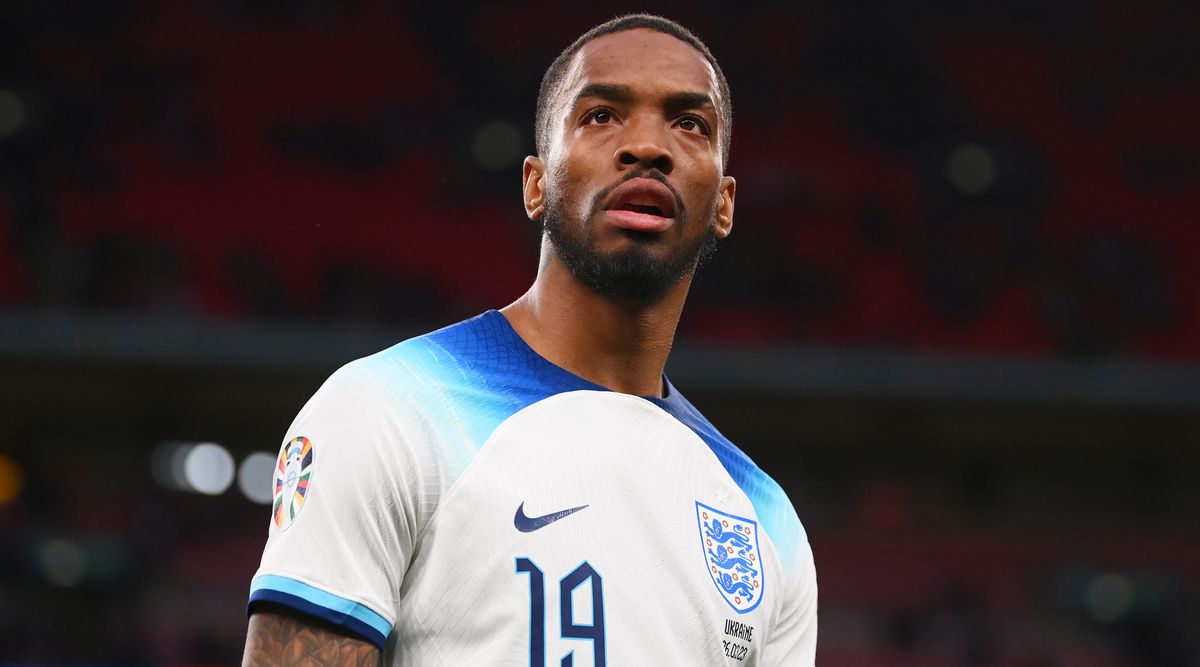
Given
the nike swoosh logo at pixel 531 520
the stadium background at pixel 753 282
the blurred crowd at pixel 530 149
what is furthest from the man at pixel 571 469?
the blurred crowd at pixel 530 149

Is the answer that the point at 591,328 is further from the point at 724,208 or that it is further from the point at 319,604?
the point at 319,604

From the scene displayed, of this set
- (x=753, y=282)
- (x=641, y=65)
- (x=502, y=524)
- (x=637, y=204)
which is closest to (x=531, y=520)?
(x=502, y=524)

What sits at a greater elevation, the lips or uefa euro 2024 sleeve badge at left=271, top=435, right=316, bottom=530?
the lips

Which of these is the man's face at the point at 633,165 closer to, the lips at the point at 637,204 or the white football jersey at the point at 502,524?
the lips at the point at 637,204

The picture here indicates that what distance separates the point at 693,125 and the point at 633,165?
7.1 inches

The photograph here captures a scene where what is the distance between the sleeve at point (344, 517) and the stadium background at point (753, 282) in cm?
1133

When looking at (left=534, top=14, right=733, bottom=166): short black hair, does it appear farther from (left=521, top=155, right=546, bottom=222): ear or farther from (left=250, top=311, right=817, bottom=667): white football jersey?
(left=250, top=311, right=817, bottom=667): white football jersey

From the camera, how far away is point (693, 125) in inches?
92.0

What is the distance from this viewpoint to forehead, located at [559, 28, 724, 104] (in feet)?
7.53

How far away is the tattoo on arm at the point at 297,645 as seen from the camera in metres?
1.84

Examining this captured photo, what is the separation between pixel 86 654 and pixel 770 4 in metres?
11.0

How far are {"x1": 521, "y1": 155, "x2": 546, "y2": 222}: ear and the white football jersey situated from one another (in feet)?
0.66

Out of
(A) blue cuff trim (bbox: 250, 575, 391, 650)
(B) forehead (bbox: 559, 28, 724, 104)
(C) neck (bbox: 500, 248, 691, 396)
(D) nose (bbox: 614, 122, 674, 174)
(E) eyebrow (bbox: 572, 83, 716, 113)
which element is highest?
(B) forehead (bbox: 559, 28, 724, 104)

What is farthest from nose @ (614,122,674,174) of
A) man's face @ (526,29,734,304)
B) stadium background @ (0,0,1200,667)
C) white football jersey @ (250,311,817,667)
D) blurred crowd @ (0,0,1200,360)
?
blurred crowd @ (0,0,1200,360)
